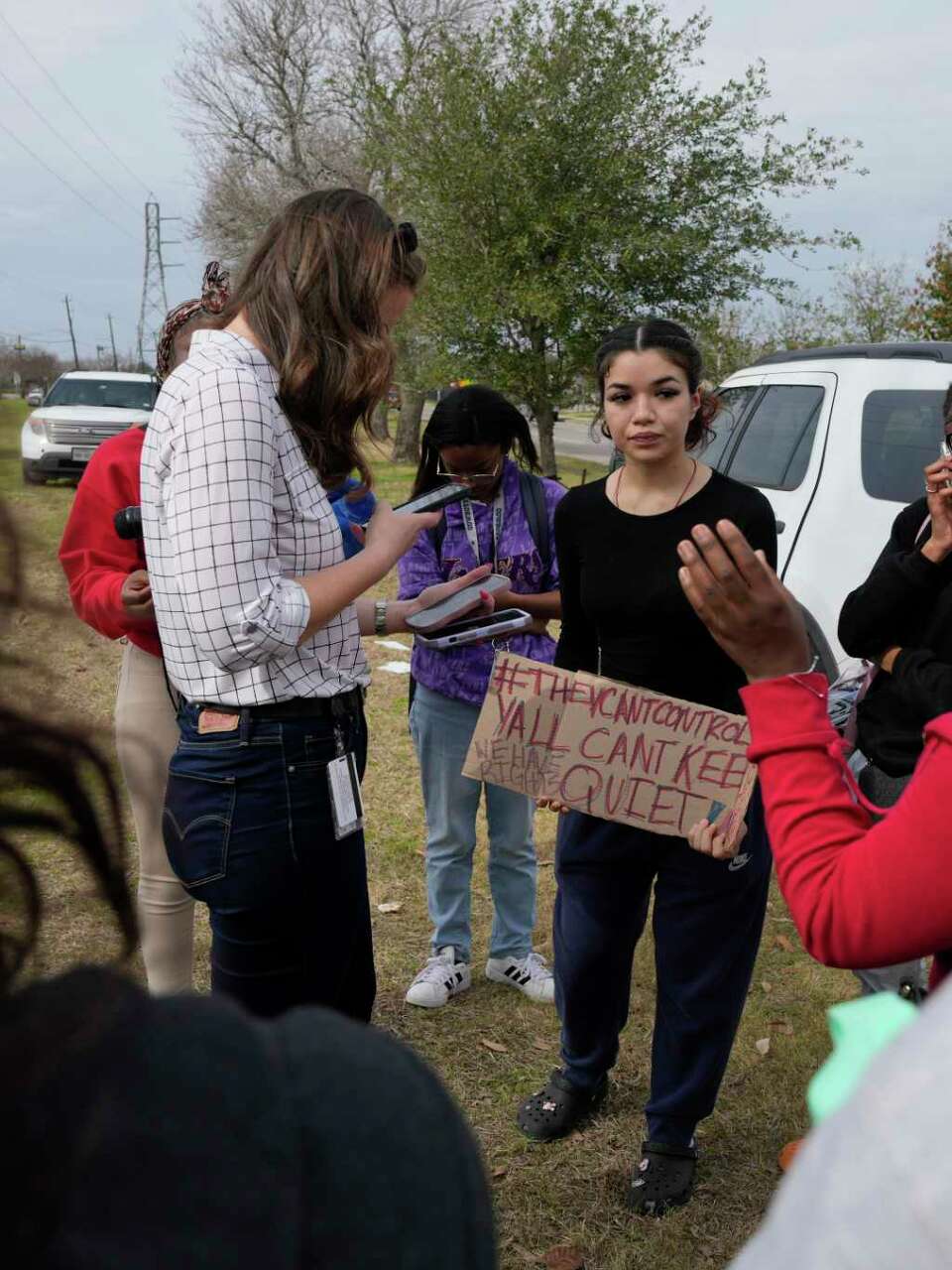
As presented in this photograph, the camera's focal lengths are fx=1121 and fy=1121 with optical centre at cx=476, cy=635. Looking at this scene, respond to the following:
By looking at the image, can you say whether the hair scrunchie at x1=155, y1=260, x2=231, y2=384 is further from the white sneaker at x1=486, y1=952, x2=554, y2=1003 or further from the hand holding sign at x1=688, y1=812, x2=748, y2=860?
the white sneaker at x1=486, y1=952, x2=554, y2=1003

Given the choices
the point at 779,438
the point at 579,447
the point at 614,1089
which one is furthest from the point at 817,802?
the point at 579,447

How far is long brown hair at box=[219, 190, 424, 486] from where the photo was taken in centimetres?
196

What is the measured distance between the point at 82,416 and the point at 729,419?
11.9 m

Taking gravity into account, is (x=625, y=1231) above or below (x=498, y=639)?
below

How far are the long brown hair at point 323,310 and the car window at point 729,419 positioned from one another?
4.40m

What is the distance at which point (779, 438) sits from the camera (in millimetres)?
→ 5711

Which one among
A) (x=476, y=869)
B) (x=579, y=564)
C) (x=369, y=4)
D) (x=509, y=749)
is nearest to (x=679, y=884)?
(x=509, y=749)

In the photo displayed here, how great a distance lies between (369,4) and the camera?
94.8 ft

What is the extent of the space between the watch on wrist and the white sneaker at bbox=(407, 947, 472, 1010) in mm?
1366

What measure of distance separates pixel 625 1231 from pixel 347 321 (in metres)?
2.23

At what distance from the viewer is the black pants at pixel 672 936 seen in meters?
2.71

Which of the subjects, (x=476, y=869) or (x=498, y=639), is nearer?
(x=498, y=639)

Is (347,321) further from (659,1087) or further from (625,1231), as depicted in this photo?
(625,1231)

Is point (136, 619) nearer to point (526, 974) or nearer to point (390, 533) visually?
point (390, 533)
